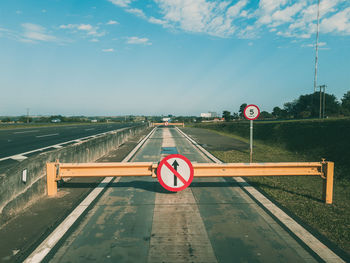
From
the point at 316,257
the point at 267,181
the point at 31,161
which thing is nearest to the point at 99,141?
the point at 31,161

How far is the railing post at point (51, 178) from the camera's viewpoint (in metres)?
5.44

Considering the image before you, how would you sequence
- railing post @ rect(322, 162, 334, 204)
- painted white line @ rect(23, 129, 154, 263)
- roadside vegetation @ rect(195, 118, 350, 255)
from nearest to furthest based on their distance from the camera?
painted white line @ rect(23, 129, 154, 263) → roadside vegetation @ rect(195, 118, 350, 255) → railing post @ rect(322, 162, 334, 204)

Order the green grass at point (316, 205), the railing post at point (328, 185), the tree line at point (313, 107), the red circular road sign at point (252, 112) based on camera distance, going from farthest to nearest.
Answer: the tree line at point (313, 107), the red circular road sign at point (252, 112), the railing post at point (328, 185), the green grass at point (316, 205)

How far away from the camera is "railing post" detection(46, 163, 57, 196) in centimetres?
544

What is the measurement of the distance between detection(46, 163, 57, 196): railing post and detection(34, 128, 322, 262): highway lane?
3.99 feet

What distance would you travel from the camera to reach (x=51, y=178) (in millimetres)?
5488

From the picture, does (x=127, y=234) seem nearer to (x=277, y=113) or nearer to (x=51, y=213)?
(x=51, y=213)

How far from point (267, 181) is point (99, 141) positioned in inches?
312

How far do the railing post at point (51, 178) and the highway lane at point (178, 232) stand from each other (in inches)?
47.9

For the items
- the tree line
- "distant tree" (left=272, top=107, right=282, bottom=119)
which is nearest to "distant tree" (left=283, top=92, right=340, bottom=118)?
the tree line

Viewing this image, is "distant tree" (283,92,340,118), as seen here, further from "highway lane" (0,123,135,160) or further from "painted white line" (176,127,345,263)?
"painted white line" (176,127,345,263)

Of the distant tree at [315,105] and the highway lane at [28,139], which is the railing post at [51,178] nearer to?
the highway lane at [28,139]

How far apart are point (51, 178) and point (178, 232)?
135 inches

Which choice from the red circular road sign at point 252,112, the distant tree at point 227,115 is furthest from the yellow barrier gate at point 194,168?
the distant tree at point 227,115
